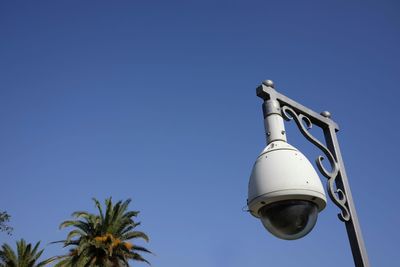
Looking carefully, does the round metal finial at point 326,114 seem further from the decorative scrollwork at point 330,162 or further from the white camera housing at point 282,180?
the white camera housing at point 282,180

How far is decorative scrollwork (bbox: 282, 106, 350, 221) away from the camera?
12.4 feet

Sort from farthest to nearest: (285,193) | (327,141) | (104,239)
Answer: (104,239) < (327,141) < (285,193)

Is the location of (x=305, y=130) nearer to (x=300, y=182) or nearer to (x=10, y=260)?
(x=300, y=182)

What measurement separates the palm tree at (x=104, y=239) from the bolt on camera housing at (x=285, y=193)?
2337cm

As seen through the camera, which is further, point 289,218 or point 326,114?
point 326,114

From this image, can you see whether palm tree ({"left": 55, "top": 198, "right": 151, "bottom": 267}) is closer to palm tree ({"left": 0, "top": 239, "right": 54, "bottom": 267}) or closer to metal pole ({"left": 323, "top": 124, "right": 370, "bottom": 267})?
palm tree ({"left": 0, "top": 239, "right": 54, "bottom": 267})

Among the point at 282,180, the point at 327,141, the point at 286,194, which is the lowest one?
the point at 286,194

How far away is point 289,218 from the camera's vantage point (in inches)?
129

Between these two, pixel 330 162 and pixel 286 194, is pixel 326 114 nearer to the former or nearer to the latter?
pixel 330 162

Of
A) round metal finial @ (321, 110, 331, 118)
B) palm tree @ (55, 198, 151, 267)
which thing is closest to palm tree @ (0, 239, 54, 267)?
palm tree @ (55, 198, 151, 267)

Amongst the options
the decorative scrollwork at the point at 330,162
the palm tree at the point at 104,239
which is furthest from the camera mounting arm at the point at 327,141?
the palm tree at the point at 104,239

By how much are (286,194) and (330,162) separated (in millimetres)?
1156

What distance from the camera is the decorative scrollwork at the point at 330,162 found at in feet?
12.4

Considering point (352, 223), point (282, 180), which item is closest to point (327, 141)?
point (352, 223)
